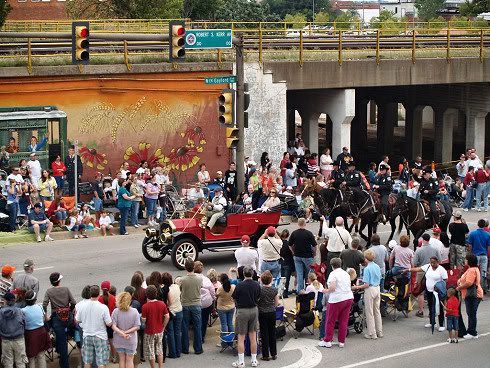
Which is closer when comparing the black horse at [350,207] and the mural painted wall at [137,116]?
the black horse at [350,207]

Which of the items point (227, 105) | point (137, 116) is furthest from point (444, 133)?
point (227, 105)

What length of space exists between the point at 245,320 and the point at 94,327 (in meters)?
2.47

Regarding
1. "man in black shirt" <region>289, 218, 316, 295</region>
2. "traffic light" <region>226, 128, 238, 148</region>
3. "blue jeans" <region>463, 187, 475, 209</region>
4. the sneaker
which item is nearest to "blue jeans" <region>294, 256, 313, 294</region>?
"man in black shirt" <region>289, 218, 316, 295</region>

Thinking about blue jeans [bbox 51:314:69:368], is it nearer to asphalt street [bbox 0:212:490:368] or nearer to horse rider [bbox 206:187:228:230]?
asphalt street [bbox 0:212:490:368]

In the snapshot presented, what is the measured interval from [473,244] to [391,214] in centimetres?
509

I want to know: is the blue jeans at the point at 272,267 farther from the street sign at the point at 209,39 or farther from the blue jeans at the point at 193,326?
the street sign at the point at 209,39

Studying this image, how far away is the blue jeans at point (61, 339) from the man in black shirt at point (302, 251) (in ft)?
18.5

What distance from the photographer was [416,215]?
1032 inches

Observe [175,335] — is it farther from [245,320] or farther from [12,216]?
[12,216]

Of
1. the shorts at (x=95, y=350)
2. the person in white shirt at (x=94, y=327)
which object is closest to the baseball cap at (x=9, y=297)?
the person in white shirt at (x=94, y=327)

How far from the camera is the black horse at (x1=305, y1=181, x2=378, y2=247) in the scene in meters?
26.9

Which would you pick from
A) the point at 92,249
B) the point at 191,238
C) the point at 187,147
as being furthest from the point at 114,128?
the point at 191,238

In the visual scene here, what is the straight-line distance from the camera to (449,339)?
63.8 feet

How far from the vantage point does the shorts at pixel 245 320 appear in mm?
17578
